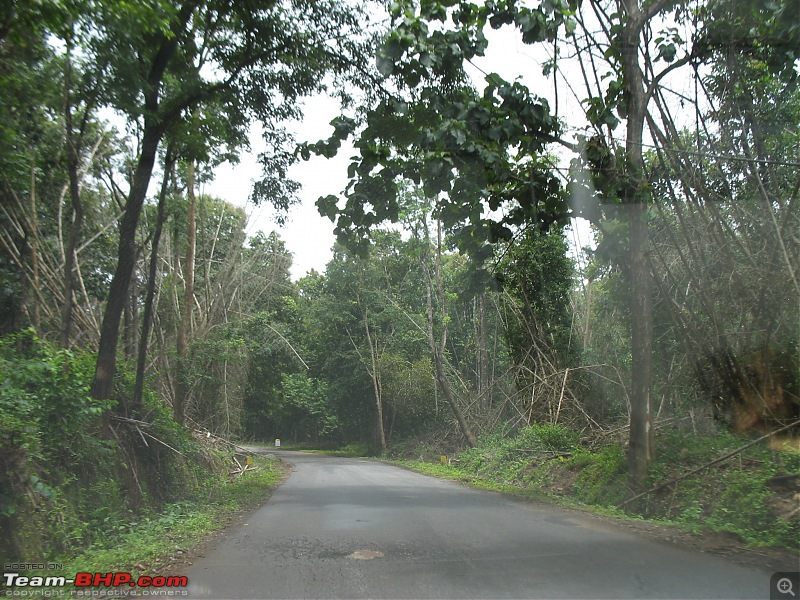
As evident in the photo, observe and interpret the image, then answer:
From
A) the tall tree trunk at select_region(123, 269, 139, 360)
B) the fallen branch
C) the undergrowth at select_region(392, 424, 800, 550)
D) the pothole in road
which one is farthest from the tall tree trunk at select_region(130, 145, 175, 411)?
the fallen branch

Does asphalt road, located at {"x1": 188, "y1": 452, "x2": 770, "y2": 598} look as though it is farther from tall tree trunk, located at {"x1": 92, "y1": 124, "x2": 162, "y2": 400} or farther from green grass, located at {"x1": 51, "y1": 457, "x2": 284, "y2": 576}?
tall tree trunk, located at {"x1": 92, "y1": 124, "x2": 162, "y2": 400}

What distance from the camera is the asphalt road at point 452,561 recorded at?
5.59 m

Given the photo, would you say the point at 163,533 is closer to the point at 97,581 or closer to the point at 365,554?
the point at 97,581

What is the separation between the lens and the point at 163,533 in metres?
8.53

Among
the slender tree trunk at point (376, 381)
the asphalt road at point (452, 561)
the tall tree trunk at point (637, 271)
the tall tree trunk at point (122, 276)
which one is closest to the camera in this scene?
the asphalt road at point (452, 561)

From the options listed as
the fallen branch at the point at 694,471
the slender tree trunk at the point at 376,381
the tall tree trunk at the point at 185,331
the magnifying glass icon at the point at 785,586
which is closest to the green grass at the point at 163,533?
the tall tree trunk at the point at 185,331

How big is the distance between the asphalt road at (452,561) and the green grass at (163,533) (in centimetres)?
50

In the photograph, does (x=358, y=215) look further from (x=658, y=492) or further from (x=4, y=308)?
(x=4, y=308)

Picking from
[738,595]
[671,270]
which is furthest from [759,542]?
[671,270]

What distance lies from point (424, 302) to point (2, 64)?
27476mm

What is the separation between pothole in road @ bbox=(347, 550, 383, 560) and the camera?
6855mm

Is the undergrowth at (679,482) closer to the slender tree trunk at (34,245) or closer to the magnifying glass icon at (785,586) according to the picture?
the magnifying glass icon at (785,586)

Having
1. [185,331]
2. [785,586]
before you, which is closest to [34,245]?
[185,331]

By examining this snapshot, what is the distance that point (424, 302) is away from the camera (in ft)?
116
